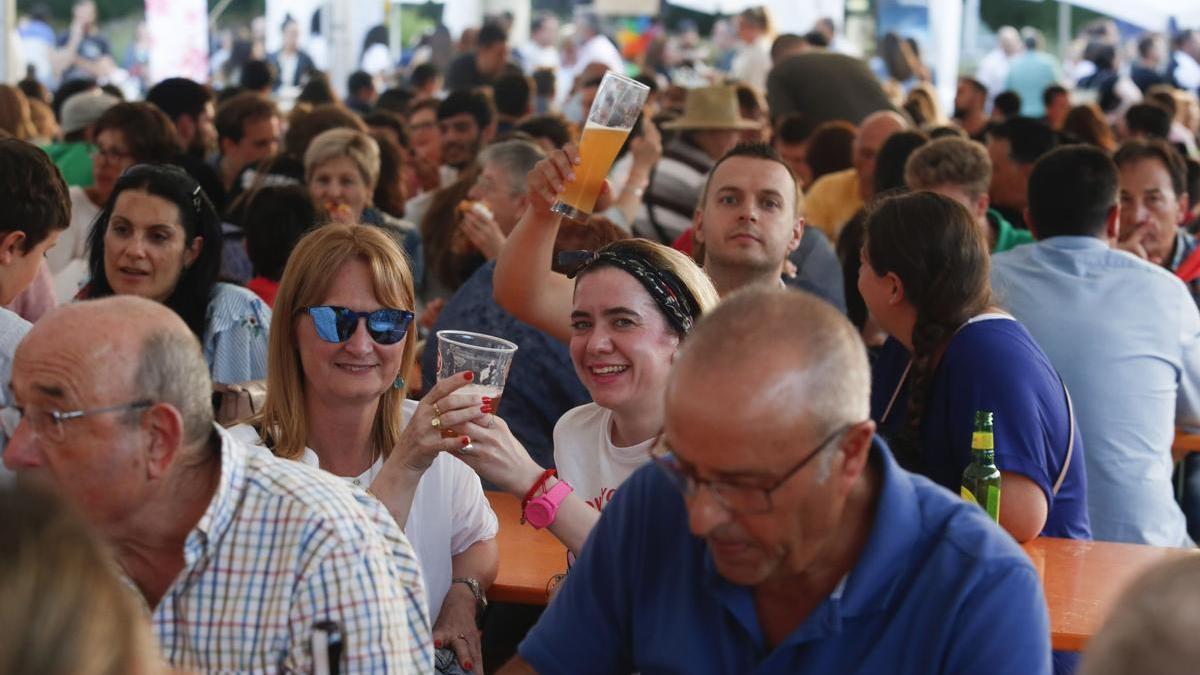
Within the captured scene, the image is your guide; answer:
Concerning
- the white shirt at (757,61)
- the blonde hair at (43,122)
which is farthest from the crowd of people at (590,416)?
the white shirt at (757,61)

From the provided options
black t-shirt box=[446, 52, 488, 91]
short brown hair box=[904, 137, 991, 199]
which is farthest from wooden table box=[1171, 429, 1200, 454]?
black t-shirt box=[446, 52, 488, 91]

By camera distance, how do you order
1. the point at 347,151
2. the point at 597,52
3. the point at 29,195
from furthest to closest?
1. the point at 597,52
2. the point at 347,151
3. the point at 29,195

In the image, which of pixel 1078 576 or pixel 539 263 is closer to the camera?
pixel 1078 576

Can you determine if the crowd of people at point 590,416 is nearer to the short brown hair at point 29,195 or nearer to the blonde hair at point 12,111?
the short brown hair at point 29,195

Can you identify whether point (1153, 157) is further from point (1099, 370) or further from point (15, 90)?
point (15, 90)

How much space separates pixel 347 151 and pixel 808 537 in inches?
170

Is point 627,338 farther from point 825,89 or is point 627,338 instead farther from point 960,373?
point 825,89

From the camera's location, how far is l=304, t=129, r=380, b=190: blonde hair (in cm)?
587

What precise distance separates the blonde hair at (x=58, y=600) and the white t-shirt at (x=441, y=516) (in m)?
1.61

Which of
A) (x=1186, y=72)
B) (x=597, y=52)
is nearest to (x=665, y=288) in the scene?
(x=597, y=52)

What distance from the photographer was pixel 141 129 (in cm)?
621

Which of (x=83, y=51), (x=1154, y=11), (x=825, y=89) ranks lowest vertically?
(x=825, y=89)

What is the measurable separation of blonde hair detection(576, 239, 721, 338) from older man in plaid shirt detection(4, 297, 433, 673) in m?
1.07

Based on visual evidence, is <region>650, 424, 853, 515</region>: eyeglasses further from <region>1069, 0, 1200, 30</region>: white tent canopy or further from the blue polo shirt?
<region>1069, 0, 1200, 30</region>: white tent canopy
